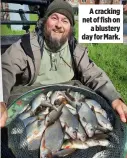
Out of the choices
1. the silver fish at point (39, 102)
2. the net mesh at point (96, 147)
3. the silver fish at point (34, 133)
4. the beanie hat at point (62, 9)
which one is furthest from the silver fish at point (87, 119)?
the beanie hat at point (62, 9)

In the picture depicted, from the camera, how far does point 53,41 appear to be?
17.5ft

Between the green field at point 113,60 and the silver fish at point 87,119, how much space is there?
405 mm

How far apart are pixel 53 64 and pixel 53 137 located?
77cm

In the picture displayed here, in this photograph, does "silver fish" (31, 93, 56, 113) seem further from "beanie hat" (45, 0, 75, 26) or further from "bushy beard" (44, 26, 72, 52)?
"beanie hat" (45, 0, 75, 26)

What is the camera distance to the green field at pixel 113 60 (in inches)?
210

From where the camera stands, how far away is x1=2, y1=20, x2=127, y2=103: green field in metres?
5.33

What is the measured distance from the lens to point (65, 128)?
5309mm

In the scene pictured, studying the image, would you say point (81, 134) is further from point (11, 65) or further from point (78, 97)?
point (11, 65)

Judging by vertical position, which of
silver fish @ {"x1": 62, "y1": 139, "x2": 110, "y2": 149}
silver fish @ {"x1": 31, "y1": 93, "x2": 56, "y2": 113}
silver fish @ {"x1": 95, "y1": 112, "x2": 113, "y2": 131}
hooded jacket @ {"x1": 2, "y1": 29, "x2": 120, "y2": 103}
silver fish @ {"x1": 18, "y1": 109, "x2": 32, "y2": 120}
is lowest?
silver fish @ {"x1": 62, "y1": 139, "x2": 110, "y2": 149}

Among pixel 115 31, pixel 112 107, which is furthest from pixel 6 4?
pixel 112 107

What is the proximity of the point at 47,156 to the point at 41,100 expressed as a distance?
1.96 ft

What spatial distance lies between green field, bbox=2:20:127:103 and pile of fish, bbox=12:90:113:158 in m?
0.33

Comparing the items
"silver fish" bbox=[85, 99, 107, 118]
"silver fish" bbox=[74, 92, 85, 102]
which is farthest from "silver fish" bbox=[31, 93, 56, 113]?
"silver fish" bbox=[85, 99, 107, 118]

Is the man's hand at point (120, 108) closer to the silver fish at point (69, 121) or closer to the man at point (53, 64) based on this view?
the man at point (53, 64)
